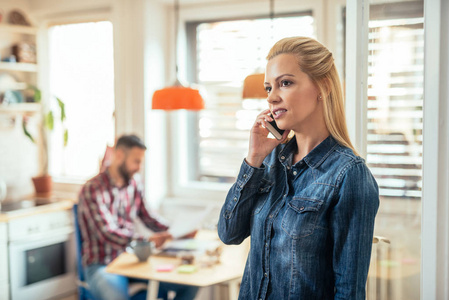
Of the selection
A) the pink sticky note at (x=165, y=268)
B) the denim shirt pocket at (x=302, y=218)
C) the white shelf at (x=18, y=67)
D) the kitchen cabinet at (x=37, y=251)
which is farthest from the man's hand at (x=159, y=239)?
the white shelf at (x=18, y=67)

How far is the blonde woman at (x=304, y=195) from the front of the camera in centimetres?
112

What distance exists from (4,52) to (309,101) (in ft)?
11.2

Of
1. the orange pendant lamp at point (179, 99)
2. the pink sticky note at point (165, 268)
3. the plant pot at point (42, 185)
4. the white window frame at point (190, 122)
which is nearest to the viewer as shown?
the pink sticky note at point (165, 268)

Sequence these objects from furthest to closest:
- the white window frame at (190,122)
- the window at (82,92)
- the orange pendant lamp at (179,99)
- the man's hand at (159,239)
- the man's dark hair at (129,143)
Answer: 1. the window at (82,92)
2. the white window frame at (190,122)
3. the man's dark hair at (129,143)
4. the man's hand at (159,239)
5. the orange pendant lamp at (179,99)

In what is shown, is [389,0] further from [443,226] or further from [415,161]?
[443,226]

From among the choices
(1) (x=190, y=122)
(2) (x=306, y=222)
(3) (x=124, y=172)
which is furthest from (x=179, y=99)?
(2) (x=306, y=222)

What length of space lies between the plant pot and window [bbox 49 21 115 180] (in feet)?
1.05

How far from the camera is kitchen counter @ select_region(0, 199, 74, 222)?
326cm

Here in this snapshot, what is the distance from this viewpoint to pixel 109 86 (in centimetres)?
398

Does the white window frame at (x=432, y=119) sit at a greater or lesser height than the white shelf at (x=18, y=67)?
lesser

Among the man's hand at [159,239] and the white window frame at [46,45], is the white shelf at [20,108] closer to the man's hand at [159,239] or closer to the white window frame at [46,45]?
the white window frame at [46,45]

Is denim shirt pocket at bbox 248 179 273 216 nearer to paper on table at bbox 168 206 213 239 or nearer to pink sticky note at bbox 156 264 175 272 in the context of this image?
pink sticky note at bbox 156 264 175 272

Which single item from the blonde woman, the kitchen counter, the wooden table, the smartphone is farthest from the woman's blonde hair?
the kitchen counter

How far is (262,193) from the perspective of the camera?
1.32m
